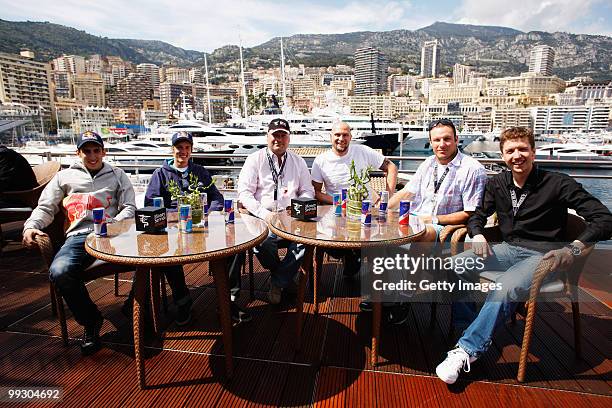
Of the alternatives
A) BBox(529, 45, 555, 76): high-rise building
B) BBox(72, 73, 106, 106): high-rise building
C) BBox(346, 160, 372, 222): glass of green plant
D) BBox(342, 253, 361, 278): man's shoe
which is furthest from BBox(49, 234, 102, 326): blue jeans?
BBox(529, 45, 555, 76): high-rise building

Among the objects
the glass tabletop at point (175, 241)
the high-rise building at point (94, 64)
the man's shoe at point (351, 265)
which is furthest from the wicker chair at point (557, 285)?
the high-rise building at point (94, 64)

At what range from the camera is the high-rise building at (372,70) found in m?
102

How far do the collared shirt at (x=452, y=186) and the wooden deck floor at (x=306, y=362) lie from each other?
0.68 metres

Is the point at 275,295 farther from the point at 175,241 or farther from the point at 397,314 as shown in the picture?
the point at 175,241

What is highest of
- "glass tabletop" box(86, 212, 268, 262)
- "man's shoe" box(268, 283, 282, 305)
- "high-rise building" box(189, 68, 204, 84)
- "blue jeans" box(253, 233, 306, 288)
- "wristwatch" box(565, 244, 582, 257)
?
"high-rise building" box(189, 68, 204, 84)

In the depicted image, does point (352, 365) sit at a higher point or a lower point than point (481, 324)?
lower

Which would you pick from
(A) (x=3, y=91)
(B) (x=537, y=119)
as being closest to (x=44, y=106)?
(A) (x=3, y=91)

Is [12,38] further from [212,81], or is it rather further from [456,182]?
[456,182]

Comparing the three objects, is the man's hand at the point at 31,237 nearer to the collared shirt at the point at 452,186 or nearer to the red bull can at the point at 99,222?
the red bull can at the point at 99,222

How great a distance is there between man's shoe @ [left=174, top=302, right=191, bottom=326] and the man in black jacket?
1448 millimetres

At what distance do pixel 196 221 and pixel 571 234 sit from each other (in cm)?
197

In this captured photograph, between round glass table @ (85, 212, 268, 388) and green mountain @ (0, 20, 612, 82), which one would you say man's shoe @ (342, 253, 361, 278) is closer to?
round glass table @ (85, 212, 268, 388)

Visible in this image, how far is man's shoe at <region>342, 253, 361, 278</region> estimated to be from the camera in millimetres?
2731

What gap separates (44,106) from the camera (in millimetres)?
75312
